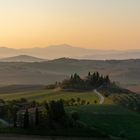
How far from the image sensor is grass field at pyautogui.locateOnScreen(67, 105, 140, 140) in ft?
201

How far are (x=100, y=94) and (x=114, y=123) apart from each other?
4366 cm

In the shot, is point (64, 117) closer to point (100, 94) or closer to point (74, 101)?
point (74, 101)

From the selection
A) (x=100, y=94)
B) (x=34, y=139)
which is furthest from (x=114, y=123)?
(x=100, y=94)

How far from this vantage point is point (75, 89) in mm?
121000

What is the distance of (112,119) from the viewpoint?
68.4 m

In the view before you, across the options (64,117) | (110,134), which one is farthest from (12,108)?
(110,134)

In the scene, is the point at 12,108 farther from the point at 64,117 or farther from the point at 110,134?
the point at 110,134

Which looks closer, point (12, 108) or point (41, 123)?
point (41, 123)

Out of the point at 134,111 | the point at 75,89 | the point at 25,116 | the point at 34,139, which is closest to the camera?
the point at 34,139

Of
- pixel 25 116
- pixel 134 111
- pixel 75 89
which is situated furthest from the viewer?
pixel 75 89

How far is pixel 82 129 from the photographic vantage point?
5806cm

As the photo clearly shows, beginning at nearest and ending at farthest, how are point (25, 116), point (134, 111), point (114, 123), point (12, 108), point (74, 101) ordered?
point (25, 116), point (114, 123), point (12, 108), point (134, 111), point (74, 101)

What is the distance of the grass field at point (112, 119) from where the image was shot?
6114 cm

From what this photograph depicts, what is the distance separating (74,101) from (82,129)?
108ft
